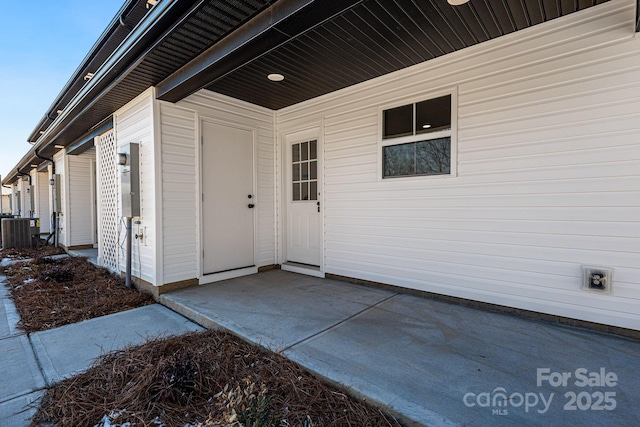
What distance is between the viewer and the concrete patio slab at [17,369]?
185 centimetres

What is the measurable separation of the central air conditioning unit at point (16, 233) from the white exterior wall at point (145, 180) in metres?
6.14

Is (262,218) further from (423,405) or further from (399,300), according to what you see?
(423,405)

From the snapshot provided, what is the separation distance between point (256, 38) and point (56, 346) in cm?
305

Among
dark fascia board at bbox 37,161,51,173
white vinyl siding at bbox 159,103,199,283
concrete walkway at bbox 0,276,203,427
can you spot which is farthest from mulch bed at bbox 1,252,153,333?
dark fascia board at bbox 37,161,51,173

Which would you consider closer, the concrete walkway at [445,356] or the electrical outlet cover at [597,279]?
the concrete walkway at [445,356]

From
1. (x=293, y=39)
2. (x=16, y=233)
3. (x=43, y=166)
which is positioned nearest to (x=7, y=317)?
(x=293, y=39)

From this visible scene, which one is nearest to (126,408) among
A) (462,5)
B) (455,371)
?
(455,371)

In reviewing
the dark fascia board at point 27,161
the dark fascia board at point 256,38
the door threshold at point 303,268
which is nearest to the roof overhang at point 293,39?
the dark fascia board at point 256,38

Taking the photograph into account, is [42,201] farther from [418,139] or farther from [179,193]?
[418,139]

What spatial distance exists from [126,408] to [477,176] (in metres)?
3.35

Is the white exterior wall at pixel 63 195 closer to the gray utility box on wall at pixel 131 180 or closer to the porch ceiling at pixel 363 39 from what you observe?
the gray utility box on wall at pixel 131 180

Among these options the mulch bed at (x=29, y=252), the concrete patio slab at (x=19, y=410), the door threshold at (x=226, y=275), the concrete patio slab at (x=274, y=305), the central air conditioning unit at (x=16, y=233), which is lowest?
the concrete patio slab at (x=19, y=410)

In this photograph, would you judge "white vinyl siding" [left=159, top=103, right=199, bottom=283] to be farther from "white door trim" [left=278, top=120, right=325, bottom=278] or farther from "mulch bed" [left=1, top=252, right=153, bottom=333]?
"white door trim" [left=278, top=120, right=325, bottom=278]

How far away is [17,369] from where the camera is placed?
6.89ft
